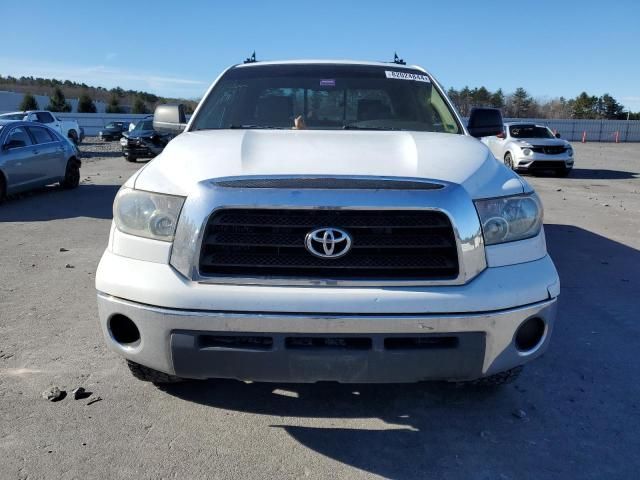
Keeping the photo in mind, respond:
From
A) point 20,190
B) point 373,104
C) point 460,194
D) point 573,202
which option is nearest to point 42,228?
point 20,190

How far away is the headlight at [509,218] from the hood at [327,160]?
0.05 metres

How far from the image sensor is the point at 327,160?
272 centimetres

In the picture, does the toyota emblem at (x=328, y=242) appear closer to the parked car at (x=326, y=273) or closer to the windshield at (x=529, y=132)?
the parked car at (x=326, y=273)

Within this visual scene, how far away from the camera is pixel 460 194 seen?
2.54 metres

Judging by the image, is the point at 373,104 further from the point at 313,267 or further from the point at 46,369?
the point at 46,369

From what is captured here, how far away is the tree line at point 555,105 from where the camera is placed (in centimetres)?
6543

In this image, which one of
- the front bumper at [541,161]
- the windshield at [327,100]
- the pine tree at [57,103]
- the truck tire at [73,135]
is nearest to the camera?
the windshield at [327,100]

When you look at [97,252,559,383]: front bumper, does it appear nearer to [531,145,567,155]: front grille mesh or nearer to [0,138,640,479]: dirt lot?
[0,138,640,479]: dirt lot

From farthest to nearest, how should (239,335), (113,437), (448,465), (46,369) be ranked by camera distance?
(46,369)
(113,437)
(448,465)
(239,335)

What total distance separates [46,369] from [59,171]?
32.5 feet

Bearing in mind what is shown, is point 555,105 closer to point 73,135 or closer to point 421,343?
point 73,135

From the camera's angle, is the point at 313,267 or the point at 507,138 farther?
the point at 507,138

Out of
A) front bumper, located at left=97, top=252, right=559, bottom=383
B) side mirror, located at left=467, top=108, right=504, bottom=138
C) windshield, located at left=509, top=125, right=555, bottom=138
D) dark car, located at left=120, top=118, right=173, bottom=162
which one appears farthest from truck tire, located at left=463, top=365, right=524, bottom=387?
dark car, located at left=120, top=118, right=173, bottom=162

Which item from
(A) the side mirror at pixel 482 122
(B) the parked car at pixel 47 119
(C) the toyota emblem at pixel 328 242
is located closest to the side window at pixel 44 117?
(B) the parked car at pixel 47 119
